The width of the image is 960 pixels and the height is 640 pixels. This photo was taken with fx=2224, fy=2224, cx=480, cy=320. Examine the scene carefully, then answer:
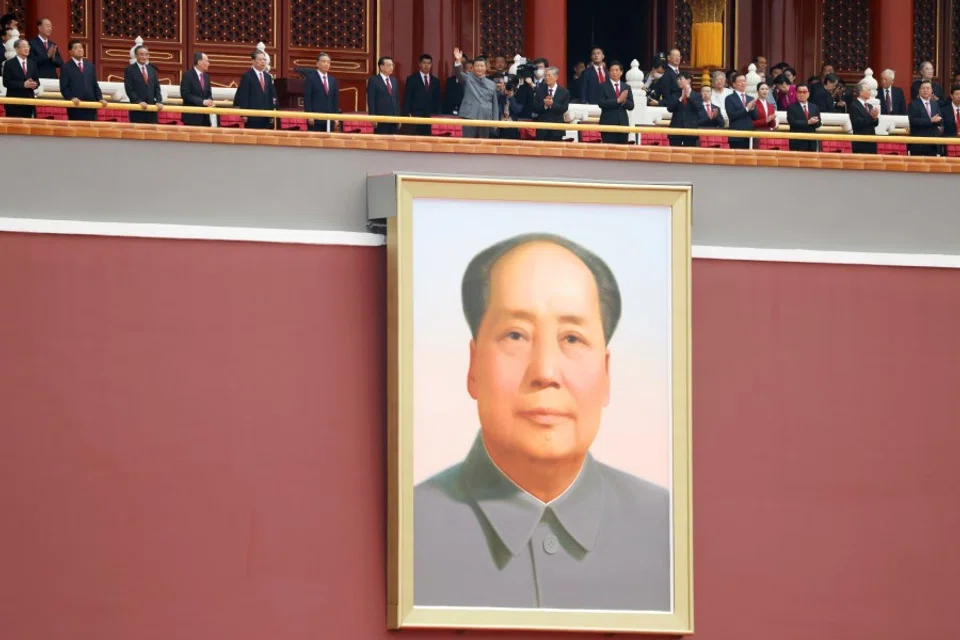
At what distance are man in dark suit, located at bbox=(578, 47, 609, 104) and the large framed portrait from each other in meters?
2.04

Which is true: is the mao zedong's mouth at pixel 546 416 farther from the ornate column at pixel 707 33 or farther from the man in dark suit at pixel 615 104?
the ornate column at pixel 707 33

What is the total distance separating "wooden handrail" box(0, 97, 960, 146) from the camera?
13.0 meters

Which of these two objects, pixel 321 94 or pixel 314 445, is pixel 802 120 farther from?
pixel 314 445

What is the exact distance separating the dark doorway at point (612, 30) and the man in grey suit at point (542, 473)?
19.4 ft

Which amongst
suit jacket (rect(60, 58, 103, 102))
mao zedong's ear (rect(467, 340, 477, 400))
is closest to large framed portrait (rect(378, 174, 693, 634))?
mao zedong's ear (rect(467, 340, 477, 400))

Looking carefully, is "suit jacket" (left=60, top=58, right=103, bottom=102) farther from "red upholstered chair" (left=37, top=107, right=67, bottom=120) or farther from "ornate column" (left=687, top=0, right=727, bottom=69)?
"ornate column" (left=687, top=0, right=727, bottom=69)

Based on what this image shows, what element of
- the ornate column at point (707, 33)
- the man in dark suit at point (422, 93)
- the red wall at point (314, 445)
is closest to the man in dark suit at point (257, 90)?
the man in dark suit at point (422, 93)

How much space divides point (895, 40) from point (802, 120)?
9.13ft

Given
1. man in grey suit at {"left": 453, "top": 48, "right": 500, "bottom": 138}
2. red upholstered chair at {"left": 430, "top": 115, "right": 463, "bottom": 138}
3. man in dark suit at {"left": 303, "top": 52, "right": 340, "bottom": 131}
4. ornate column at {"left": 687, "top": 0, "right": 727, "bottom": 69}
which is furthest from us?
ornate column at {"left": 687, "top": 0, "right": 727, "bottom": 69}

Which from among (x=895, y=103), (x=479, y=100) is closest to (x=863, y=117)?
(x=895, y=103)

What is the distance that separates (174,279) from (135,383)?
641 millimetres

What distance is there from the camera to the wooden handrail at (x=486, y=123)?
1296 centimetres

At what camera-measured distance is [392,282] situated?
12.7 m

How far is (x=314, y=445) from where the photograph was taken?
1274cm
